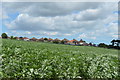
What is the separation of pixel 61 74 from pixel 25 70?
1.76 metres

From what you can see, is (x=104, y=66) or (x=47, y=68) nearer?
(x=47, y=68)

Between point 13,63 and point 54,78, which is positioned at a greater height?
point 13,63

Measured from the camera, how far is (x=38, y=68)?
6188mm

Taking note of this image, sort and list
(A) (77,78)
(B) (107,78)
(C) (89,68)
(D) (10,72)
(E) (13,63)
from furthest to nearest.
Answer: (B) (107,78)
(C) (89,68)
(A) (77,78)
(E) (13,63)
(D) (10,72)

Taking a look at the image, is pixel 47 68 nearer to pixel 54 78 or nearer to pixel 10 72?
pixel 54 78

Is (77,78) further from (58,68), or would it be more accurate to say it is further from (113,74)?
(113,74)

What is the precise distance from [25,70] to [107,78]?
5.41 meters

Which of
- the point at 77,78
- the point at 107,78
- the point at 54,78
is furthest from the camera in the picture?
the point at 107,78

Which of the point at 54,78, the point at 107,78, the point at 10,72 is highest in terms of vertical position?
the point at 10,72

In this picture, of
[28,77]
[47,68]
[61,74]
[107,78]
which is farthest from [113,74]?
[28,77]

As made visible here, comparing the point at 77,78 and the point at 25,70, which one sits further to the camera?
the point at 77,78

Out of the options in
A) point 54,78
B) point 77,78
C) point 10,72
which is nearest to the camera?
point 10,72

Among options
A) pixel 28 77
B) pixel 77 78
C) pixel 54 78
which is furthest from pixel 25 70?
pixel 77 78

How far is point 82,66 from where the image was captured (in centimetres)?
805
